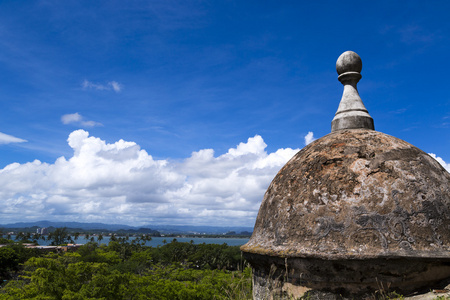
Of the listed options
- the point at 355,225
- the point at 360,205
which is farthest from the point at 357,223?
the point at 360,205

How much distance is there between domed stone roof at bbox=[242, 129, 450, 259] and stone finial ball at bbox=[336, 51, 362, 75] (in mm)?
1287

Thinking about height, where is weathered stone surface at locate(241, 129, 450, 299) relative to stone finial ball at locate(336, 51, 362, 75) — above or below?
below

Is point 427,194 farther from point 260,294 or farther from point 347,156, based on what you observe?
point 260,294

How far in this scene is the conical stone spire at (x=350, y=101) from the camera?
4863 millimetres

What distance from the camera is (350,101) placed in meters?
5.04

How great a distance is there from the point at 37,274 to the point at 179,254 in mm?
30899

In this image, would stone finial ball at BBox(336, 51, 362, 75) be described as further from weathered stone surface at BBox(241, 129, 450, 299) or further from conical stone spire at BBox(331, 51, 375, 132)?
weathered stone surface at BBox(241, 129, 450, 299)

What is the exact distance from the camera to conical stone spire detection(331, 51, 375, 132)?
486cm

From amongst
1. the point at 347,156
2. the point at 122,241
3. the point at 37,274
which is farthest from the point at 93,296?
the point at 122,241


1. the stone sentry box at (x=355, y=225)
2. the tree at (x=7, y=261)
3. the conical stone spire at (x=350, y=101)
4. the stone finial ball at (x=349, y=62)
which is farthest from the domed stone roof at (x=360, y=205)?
the tree at (x=7, y=261)

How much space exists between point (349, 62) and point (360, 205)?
2528mm

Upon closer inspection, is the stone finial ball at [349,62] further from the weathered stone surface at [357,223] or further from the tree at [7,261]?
the tree at [7,261]

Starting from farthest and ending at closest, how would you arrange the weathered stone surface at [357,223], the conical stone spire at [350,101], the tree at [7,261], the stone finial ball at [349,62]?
the tree at [7,261]
the stone finial ball at [349,62]
the conical stone spire at [350,101]
the weathered stone surface at [357,223]

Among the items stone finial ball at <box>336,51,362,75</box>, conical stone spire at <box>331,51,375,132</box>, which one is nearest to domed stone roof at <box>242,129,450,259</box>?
conical stone spire at <box>331,51,375,132</box>
